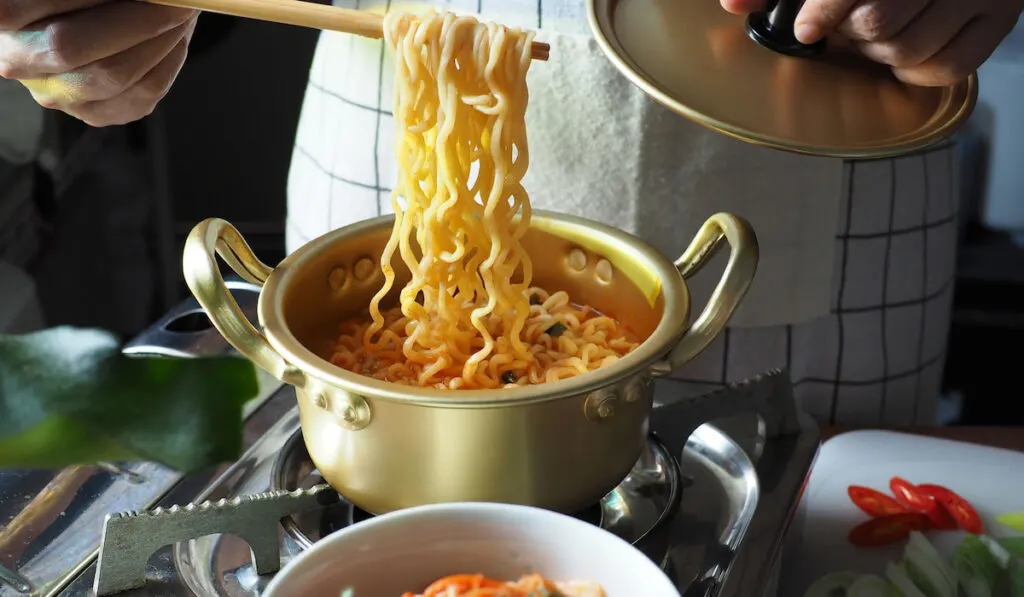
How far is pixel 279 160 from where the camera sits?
11.0 feet

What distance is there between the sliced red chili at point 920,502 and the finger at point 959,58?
51cm

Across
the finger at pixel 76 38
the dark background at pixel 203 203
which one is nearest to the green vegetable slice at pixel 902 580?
the finger at pixel 76 38

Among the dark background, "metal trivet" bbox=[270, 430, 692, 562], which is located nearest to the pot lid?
"metal trivet" bbox=[270, 430, 692, 562]

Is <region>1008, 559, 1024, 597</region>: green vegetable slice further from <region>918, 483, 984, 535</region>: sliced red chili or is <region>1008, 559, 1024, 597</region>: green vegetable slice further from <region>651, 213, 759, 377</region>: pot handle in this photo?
<region>651, 213, 759, 377</region>: pot handle

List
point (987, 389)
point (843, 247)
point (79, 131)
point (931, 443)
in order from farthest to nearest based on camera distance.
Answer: point (987, 389) → point (79, 131) → point (843, 247) → point (931, 443)

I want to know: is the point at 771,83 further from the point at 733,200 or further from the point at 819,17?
the point at 733,200

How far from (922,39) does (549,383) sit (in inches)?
19.9

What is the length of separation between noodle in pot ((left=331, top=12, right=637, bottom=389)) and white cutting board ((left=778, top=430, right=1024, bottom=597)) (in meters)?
0.33

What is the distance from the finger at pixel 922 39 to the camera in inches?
41.2

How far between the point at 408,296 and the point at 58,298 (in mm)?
1914

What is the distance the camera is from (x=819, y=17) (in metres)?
1.00

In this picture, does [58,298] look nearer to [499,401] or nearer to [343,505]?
[343,505]

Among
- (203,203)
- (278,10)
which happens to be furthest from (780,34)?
(203,203)

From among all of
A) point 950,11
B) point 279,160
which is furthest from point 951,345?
point 950,11
